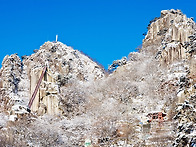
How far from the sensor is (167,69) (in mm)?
53969

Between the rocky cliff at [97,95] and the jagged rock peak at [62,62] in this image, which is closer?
the rocky cliff at [97,95]

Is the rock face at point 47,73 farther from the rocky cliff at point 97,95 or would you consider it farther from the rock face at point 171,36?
the rock face at point 171,36

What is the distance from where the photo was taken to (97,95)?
53.8 meters

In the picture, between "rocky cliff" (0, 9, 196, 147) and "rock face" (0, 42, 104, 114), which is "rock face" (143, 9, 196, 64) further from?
"rock face" (0, 42, 104, 114)

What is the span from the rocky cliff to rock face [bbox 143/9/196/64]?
0.48 feet

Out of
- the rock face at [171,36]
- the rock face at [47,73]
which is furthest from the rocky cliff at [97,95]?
the rock face at [171,36]

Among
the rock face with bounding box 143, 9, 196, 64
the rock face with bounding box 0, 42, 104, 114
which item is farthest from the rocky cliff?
the rock face with bounding box 143, 9, 196, 64

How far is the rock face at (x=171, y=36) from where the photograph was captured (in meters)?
55.2

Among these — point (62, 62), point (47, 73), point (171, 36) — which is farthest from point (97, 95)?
point (171, 36)

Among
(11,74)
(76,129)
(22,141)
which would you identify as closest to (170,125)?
(76,129)

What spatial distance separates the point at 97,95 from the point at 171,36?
584 inches

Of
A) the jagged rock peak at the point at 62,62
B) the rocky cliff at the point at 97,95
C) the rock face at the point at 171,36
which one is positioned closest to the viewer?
the rocky cliff at the point at 97,95

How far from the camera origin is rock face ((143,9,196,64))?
55.2 meters

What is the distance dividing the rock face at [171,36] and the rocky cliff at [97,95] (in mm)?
147
